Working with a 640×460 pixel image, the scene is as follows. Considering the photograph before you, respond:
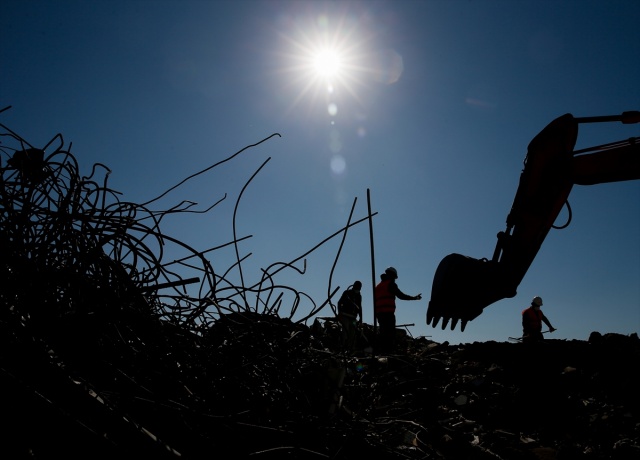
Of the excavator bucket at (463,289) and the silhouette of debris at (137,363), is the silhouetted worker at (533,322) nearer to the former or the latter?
the excavator bucket at (463,289)

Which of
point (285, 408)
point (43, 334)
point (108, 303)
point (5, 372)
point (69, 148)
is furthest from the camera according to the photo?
point (69, 148)

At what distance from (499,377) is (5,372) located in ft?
20.1

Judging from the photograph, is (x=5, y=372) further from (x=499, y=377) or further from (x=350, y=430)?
(x=499, y=377)

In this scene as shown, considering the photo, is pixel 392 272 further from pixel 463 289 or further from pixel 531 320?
pixel 531 320

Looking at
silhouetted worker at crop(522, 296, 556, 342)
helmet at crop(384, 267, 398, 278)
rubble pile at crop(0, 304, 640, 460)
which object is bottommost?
rubble pile at crop(0, 304, 640, 460)

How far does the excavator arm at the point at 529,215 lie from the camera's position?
3.56 meters

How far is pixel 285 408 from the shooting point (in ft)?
5.15

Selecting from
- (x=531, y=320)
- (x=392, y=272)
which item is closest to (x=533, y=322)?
(x=531, y=320)

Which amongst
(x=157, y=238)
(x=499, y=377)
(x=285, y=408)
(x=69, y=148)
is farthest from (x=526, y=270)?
(x=69, y=148)

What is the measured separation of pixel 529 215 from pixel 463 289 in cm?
99

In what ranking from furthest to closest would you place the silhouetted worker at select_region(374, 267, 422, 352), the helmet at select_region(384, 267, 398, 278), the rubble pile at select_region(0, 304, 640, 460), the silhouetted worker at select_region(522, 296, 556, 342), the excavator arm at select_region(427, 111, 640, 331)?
1. the silhouetted worker at select_region(522, 296, 556, 342)
2. the helmet at select_region(384, 267, 398, 278)
3. the silhouetted worker at select_region(374, 267, 422, 352)
4. the excavator arm at select_region(427, 111, 640, 331)
5. the rubble pile at select_region(0, 304, 640, 460)

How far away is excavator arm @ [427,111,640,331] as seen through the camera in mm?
3564

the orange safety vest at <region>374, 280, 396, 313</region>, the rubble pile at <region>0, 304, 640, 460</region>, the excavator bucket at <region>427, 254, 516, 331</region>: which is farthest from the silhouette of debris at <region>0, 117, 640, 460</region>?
the orange safety vest at <region>374, 280, 396, 313</region>

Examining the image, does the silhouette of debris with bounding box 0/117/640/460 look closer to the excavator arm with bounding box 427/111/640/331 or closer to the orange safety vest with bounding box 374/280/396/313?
the excavator arm with bounding box 427/111/640/331
